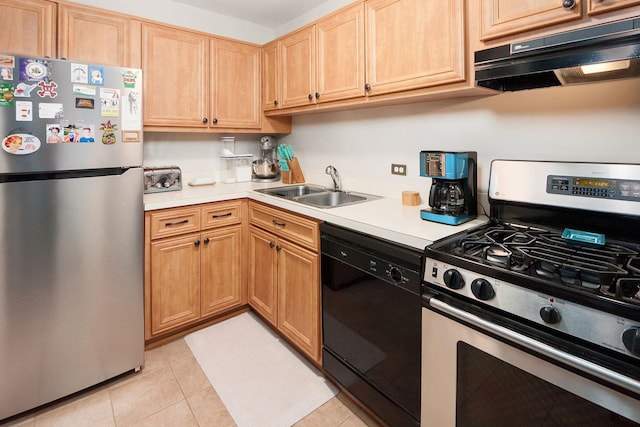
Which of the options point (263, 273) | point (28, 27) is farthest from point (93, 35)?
point (263, 273)

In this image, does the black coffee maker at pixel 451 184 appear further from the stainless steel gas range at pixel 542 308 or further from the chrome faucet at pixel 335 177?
the chrome faucet at pixel 335 177

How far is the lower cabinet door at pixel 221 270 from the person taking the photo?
231cm

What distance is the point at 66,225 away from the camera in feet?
5.32

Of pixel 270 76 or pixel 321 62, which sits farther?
pixel 270 76

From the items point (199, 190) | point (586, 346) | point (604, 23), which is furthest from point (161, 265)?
point (604, 23)

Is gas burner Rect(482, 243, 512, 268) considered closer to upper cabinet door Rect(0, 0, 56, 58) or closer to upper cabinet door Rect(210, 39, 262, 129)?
upper cabinet door Rect(210, 39, 262, 129)

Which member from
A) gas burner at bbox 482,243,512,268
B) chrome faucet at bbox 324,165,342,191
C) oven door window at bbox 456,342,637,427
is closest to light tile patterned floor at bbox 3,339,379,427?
oven door window at bbox 456,342,637,427

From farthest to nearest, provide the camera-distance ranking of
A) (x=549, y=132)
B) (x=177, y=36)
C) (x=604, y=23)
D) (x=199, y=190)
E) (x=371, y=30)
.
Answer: (x=199, y=190) < (x=177, y=36) < (x=371, y=30) < (x=549, y=132) < (x=604, y=23)

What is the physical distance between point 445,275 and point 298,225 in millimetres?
978

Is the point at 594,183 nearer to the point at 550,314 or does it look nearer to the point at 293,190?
the point at 550,314

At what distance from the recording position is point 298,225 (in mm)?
1917

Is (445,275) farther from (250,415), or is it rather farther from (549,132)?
(250,415)

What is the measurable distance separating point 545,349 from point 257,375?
1533 millimetres

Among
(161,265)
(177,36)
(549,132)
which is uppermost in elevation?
(177,36)
